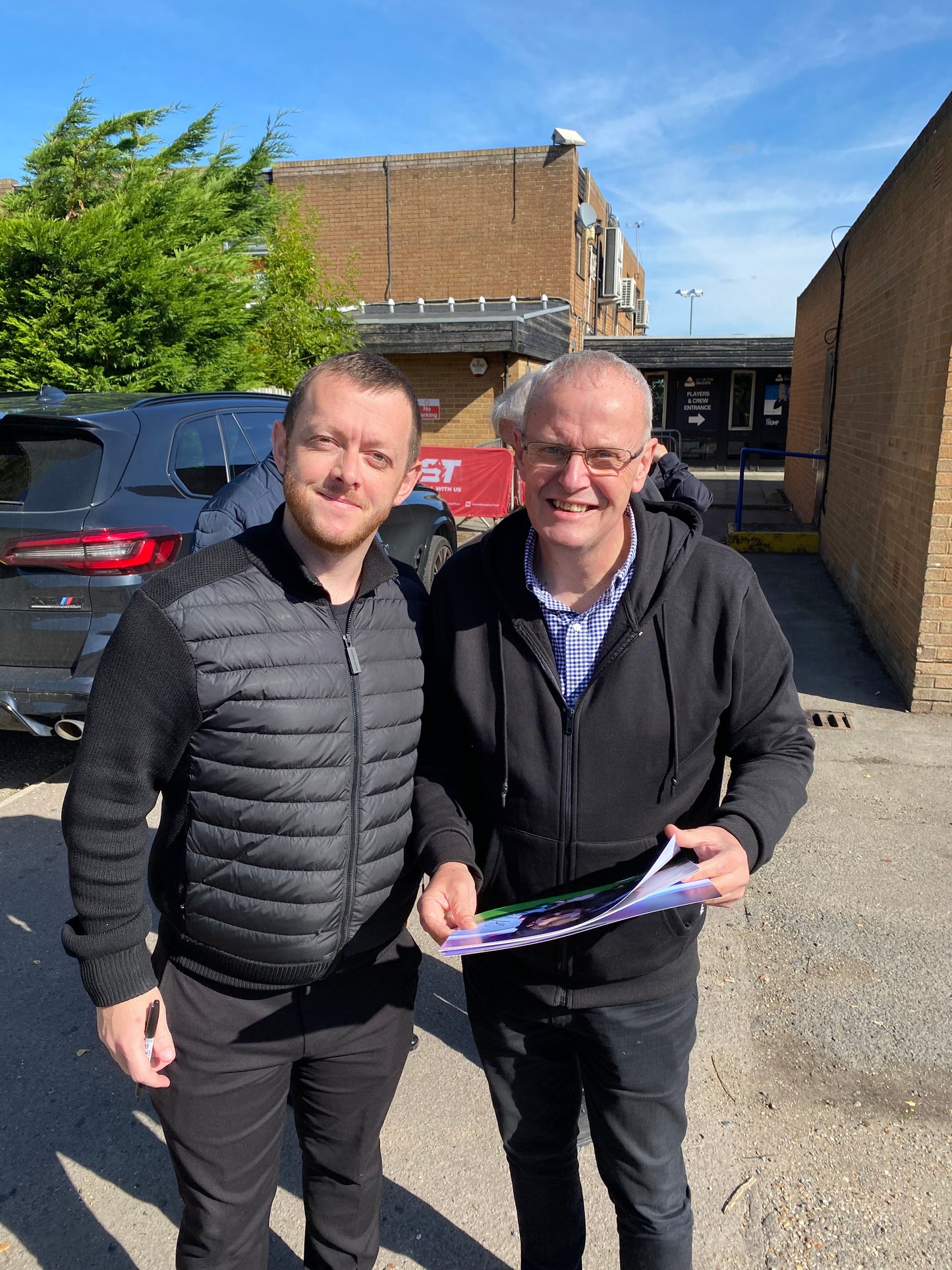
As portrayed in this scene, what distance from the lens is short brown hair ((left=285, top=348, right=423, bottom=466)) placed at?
170 cm

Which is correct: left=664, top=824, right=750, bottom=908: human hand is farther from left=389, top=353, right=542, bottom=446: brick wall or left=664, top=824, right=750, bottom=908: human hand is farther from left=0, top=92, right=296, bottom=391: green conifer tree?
left=389, top=353, right=542, bottom=446: brick wall

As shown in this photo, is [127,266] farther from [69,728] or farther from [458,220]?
[458,220]

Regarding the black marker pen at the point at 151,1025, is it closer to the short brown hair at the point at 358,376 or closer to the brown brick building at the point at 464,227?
the short brown hair at the point at 358,376

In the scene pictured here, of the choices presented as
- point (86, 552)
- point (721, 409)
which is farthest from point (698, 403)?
point (86, 552)

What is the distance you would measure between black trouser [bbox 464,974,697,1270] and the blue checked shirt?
0.65m

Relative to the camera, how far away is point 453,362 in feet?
60.4

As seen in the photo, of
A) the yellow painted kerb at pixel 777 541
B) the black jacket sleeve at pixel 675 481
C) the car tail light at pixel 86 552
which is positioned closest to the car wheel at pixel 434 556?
the black jacket sleeve at pixel 675 481

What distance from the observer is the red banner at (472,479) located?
40.5 ft

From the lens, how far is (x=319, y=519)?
1.67m

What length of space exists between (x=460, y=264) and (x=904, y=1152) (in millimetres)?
26501

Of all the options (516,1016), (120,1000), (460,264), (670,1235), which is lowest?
(670,1235)

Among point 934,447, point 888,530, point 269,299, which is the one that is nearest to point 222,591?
point 934,447

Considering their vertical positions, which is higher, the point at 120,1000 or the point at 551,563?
the point at 551,563

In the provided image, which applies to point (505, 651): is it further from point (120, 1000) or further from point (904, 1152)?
point (904, 1152)
